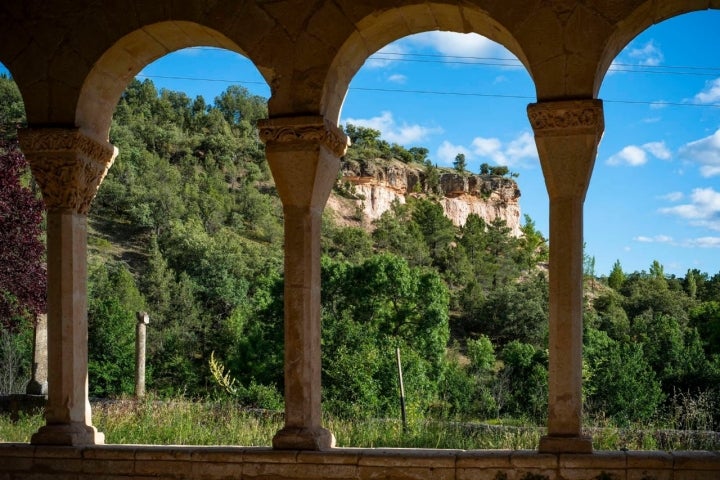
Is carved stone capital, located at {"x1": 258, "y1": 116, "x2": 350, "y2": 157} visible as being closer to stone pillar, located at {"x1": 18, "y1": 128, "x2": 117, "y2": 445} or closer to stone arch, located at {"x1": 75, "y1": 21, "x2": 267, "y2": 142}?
stone arch, located at {"x1": 75, "y1": 21, "x2": 267, "y2": 142}

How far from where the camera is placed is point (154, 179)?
55.9 metres

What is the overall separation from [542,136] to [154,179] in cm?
5234

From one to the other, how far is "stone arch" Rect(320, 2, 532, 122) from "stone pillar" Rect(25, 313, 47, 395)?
9.67 meters

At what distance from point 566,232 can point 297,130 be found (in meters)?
2.02

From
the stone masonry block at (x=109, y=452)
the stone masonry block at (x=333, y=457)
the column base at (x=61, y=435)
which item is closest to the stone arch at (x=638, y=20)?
the stone masonry block at (x=333, y=457)

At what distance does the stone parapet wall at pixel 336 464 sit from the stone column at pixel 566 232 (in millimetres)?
242

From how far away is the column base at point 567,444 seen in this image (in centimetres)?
554

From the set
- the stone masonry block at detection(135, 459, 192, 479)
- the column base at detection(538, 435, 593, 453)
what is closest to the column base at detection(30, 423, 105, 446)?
the stone masonry block at detection(135, 459, 192, 479)

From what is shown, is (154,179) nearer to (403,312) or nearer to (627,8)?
(403,312)

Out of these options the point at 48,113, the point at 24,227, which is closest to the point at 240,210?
the point at 24,227

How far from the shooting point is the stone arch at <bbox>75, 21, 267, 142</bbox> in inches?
258

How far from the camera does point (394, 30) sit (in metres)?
6.42

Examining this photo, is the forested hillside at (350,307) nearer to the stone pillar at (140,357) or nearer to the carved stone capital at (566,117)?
the stone pillar at (140,357)

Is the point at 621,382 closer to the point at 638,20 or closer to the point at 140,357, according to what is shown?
the point at 140,357
